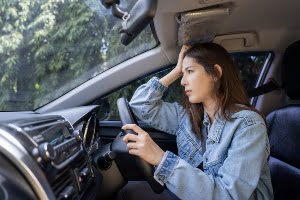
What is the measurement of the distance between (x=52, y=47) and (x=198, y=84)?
3.20 ft

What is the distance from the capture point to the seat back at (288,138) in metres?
1.93

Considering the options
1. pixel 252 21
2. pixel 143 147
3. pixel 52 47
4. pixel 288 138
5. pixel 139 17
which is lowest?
pixel 288 138

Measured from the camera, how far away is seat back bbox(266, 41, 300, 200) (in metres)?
1.93

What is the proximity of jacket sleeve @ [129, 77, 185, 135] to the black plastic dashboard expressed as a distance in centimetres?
70

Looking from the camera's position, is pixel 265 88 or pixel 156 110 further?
pixel 265 88

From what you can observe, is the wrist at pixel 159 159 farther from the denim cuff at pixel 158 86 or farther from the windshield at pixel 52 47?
the windshield at pixel 52 47

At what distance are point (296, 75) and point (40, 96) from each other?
1.41m

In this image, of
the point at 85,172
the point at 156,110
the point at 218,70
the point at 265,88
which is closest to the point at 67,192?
the point at 85,172

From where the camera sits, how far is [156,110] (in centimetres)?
225

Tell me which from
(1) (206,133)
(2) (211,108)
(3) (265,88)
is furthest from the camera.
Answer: (3) (265,88)

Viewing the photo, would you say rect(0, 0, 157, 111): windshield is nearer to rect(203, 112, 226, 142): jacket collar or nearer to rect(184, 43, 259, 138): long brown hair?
rect(184, 43, 259, 138): long brown hair

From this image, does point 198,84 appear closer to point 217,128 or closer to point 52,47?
point 217,128

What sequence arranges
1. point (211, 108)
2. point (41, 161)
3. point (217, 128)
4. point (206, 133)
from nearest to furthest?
1. point (41, 161)
2. point (217, 128)
3. point (211, 108)
4. point (206, 133)

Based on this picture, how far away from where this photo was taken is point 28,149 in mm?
1192
